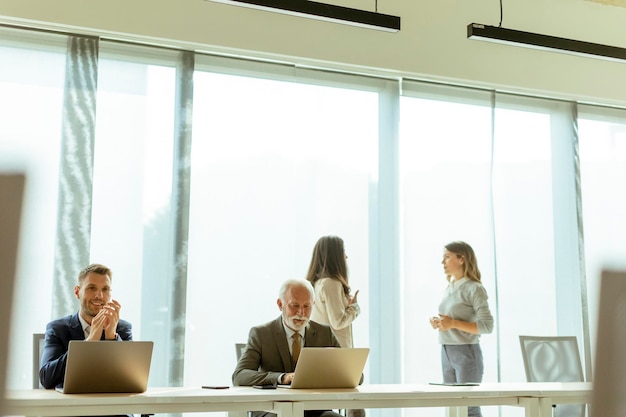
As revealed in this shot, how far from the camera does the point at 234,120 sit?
600 centimetres

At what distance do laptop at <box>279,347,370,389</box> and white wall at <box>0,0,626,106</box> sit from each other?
10.1 feet

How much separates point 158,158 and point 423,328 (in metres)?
2.46

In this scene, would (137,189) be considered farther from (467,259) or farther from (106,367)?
(106,367)

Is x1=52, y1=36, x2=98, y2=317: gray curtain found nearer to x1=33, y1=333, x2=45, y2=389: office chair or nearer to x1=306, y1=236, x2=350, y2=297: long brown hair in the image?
x1=33, y1=333, x2=45, y2=389: office chair

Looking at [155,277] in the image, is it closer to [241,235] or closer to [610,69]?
[241,235]

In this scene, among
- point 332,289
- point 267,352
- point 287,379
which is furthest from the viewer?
point 332,289

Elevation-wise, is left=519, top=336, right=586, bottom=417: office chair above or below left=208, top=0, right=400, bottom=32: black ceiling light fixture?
below

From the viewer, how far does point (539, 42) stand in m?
5.54

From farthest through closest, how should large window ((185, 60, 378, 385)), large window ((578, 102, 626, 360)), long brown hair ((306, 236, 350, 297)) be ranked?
large window ((578, 102, 626, 360)) < large window ((185, 60, 378, 385)) < long brown hair ((306, 236, 350, 297))

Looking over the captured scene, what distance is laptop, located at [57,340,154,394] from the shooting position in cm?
308

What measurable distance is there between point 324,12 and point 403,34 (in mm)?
1650

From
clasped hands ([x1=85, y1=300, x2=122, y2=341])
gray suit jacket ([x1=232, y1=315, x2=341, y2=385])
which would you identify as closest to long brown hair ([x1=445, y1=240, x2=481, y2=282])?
gray suit jacket ([x1=232, y1=315, x2=341, y2=385])

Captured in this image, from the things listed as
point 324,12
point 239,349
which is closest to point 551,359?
point 239,349

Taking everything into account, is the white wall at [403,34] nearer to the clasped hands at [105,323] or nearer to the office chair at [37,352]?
the office chair at [37,352]
